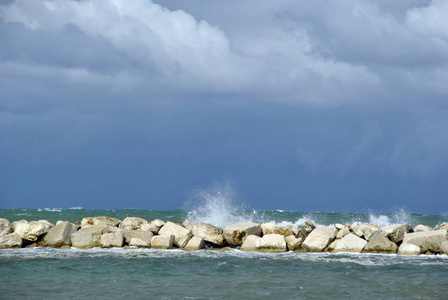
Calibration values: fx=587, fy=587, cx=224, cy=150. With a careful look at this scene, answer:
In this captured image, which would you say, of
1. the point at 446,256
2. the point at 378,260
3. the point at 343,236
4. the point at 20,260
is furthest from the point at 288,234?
the point at 20,260

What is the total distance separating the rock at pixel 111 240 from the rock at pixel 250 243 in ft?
14.1

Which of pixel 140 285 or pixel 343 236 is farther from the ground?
pixel 343 236

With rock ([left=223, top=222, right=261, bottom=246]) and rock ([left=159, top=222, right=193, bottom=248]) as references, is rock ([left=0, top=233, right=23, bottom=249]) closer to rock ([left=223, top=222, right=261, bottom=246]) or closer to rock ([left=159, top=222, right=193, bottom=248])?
rock ([left=159, top=222, right=193, bottom=248])

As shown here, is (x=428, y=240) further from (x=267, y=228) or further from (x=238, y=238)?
(x=238, y=238)

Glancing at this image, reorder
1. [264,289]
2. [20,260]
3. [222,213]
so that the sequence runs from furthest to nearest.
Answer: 1. [222,213]
2. [20,260]
3. [264,289]

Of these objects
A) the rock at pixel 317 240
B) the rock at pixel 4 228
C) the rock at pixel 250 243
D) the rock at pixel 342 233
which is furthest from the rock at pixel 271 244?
the rock at pixel 4 228

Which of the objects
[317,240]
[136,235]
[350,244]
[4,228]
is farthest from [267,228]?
[4,228]

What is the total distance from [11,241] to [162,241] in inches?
208

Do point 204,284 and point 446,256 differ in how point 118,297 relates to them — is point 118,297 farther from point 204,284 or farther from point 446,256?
point 446,256

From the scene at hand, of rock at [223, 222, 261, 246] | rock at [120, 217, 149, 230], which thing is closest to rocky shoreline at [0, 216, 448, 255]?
rock at [223, 222, 261, 246]

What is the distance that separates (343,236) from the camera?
2105cm

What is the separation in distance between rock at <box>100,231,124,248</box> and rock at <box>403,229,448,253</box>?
9.95 m

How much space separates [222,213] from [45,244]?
11.4m

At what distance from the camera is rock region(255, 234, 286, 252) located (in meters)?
20.3
